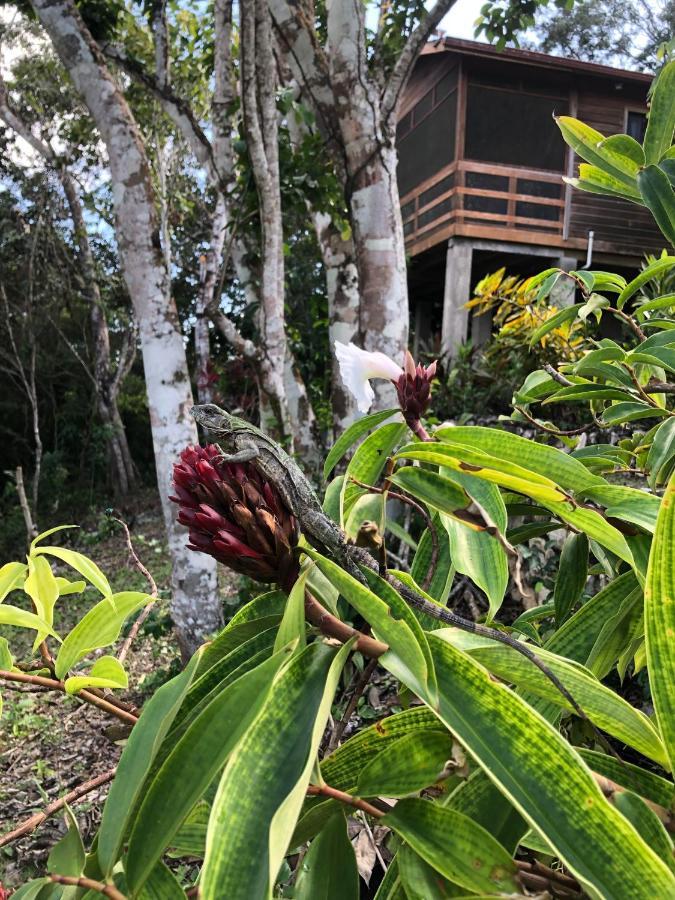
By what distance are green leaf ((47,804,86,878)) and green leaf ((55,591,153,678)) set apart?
21 cm

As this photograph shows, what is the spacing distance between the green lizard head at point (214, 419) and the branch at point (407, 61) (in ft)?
6.98

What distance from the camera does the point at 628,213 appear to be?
29.0ft

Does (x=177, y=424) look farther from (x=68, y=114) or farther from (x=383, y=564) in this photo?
(x=68, y=114)

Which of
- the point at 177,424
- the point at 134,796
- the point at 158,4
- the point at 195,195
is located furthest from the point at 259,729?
the point at 195,195

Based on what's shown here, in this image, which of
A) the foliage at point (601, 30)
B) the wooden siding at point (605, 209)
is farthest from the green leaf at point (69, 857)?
the foliage at point (601, 30)

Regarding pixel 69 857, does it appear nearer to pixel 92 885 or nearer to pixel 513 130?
pixel 92 885

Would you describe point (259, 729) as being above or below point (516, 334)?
below

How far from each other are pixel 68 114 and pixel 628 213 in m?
8.23

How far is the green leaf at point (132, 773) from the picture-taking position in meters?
0.43

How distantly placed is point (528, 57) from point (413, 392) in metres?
9.10

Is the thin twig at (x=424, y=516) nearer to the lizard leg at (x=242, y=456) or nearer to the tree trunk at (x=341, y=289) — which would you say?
the lizard leg at (x=242, y=456)

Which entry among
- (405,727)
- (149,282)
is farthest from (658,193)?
(149,282)

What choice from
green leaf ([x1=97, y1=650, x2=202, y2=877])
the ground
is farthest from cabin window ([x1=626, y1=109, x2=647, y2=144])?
green leaf ([x1=97, y1=650, x2=202, y2=877])

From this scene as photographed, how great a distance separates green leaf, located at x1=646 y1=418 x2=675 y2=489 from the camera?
0.79 metres
